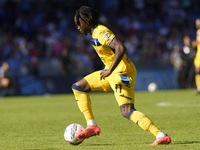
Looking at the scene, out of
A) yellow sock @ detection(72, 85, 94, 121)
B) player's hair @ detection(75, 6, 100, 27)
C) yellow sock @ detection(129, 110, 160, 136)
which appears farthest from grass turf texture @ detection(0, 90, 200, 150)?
player's hair @ detection(75, 6, 100, 27)

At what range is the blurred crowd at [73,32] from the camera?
1936 centimetres

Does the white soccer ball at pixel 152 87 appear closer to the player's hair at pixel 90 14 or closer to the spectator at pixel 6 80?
the spectator at pixel 6 80

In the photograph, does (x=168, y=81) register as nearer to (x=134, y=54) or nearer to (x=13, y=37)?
(x=134, y=54)

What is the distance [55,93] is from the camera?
62.1 ft

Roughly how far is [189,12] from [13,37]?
1319cm

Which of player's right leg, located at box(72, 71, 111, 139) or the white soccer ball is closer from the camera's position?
player's right leg, located at box(72, 71, 111, 139)

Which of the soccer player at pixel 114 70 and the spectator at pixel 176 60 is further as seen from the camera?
the spectator at pixel 176 60

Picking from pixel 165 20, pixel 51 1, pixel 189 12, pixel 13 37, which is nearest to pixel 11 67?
pixel 13 37

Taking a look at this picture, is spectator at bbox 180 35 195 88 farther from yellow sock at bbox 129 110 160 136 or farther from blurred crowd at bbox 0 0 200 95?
yellow sock at bbox 129 110 160 136

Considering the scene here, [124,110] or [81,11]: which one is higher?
[81,11]

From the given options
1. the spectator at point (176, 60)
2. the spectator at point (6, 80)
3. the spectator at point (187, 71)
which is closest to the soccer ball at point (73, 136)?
the spectator at point (6, 80)

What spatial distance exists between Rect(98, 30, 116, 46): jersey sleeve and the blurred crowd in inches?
536

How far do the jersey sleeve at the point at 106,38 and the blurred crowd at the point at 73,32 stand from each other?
44.7ft

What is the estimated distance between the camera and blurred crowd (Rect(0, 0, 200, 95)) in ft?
63.5
